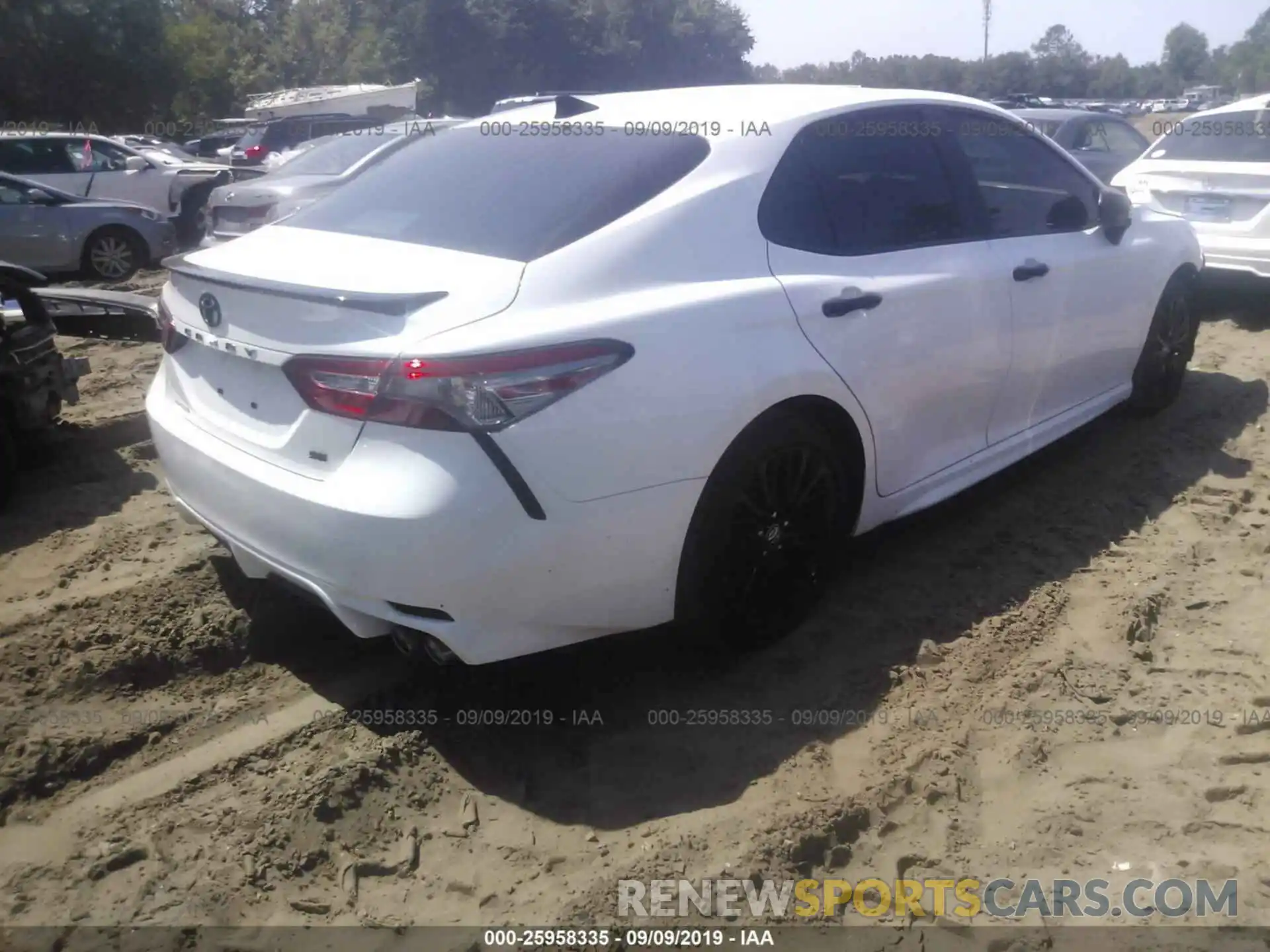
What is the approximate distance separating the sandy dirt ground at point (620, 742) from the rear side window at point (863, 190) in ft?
4.01

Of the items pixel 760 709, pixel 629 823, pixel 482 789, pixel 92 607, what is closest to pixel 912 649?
pixel 760 709

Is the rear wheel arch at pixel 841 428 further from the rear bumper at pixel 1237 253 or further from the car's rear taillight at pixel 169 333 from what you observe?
the rear bumper at pixel 1237 253

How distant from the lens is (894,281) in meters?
3.48

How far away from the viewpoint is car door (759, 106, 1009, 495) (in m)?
3.27

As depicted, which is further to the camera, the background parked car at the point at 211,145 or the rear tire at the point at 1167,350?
the background parked car at the point at 211,145

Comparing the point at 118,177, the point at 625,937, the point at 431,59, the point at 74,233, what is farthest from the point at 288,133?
the point at 431,59

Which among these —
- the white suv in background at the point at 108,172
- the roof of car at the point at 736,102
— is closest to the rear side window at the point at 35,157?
the white suv in background at the point at 108,172

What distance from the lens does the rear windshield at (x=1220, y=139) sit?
25.4ft

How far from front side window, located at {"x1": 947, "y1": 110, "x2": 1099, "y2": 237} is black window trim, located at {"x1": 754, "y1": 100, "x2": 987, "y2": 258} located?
2.8 inches

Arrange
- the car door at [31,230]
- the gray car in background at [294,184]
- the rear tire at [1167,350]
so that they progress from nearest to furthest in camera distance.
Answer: the rear tire at [1167,350] < the gray car in background at [294,184] < the car door at [31,230]

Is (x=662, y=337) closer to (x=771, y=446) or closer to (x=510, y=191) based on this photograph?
(x=771, y=446)

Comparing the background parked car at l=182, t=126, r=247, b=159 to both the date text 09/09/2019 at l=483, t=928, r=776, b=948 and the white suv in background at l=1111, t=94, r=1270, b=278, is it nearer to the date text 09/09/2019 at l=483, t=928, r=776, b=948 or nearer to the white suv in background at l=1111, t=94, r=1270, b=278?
the white suv in background at l=1111, t=94, r=1270, b=278

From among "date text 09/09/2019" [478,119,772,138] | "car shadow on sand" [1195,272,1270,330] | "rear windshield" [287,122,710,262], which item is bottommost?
"car shadow on sand" [1195,272,1270,330]

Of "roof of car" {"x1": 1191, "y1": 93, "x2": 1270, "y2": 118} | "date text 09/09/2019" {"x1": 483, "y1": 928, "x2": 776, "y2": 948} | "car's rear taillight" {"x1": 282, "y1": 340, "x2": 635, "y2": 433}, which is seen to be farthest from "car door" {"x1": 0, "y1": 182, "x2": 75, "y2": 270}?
"date text 09/09/2019" {"x1": 483, "y1": 928, "x2": 776, "y2": 948}
